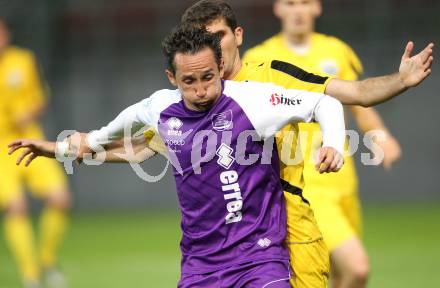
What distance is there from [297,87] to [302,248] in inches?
32.0

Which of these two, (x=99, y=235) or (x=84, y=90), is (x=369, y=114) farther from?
(x=84, y=90)

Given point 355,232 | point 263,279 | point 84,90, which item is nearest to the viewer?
point 263,279

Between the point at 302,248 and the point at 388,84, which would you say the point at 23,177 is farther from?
the point at 388,84

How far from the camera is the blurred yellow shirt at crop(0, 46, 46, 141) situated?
425 inches

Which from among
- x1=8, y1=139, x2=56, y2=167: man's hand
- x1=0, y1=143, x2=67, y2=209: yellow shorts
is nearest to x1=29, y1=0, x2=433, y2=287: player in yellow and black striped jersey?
x1=8, y1=139, x2=56, y2=167: man's hand

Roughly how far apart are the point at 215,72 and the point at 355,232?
2678 millimetres

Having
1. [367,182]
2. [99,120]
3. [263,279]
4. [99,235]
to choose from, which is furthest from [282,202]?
[99,120]

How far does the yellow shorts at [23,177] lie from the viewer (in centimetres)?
1021

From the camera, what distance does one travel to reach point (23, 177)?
1069 centimetres

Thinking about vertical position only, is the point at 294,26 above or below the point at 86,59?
below

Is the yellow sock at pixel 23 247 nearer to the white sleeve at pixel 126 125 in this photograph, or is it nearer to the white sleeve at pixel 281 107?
the white sleeve at pixel 126 125

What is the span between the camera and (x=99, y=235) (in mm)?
13539

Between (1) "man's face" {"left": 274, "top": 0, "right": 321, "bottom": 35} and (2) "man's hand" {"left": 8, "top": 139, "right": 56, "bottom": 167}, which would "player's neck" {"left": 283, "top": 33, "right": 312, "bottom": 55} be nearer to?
(1) "man's face" {"left": 274, "top": 0, "right": 321, "bottom": 35}

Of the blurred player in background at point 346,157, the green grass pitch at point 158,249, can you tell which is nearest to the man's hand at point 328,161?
the blurred player in background at point 346,157
